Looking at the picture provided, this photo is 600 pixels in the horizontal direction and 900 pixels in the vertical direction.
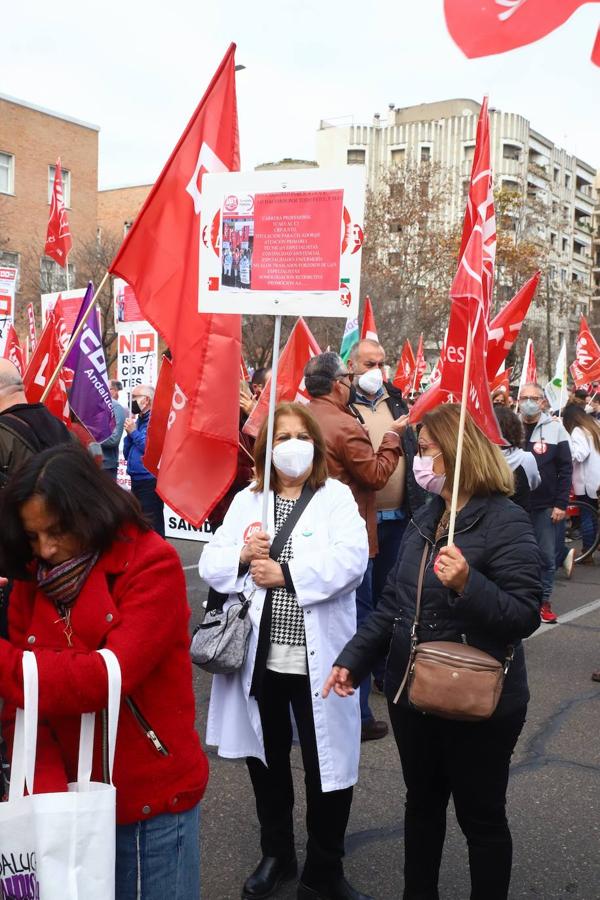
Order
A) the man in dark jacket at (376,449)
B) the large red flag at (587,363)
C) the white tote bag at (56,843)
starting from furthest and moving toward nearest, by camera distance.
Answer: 1. the large red flag at (587,363)
2. the man in dark jacket at (376,449)
3. the white tote bag at (56,843)

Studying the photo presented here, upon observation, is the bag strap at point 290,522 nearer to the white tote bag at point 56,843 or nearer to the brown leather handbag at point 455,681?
the brown leather handbag at point 455,681

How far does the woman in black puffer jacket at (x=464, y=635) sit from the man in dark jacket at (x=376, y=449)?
2613 millimetres

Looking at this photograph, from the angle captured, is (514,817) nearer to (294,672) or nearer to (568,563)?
(294,672)

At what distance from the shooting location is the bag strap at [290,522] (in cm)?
380

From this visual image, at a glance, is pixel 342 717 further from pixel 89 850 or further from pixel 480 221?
pixel 480 221

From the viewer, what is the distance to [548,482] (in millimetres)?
8797

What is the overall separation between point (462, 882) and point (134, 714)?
81.6 inches

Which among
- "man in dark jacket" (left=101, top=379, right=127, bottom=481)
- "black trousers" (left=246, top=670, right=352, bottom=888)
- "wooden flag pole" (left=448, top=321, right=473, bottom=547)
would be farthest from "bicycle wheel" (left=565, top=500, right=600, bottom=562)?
"wooden flag pole" (left=448, top=321, right=473, bottom=547)

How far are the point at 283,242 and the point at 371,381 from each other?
2520 mm

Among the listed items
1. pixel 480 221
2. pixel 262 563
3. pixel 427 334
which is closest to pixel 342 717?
pixel 262 563

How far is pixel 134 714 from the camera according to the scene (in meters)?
2.43

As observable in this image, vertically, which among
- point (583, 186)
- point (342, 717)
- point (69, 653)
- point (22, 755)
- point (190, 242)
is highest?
point (583, 186)

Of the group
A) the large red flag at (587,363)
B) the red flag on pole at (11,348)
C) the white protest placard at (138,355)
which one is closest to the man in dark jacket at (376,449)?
the white protest placard at (138,355)

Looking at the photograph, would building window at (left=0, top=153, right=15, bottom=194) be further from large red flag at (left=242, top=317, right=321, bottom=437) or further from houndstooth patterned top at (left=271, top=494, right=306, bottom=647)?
houndstooth patterned top at (left=271, top=494, right=306, bottom=647)
